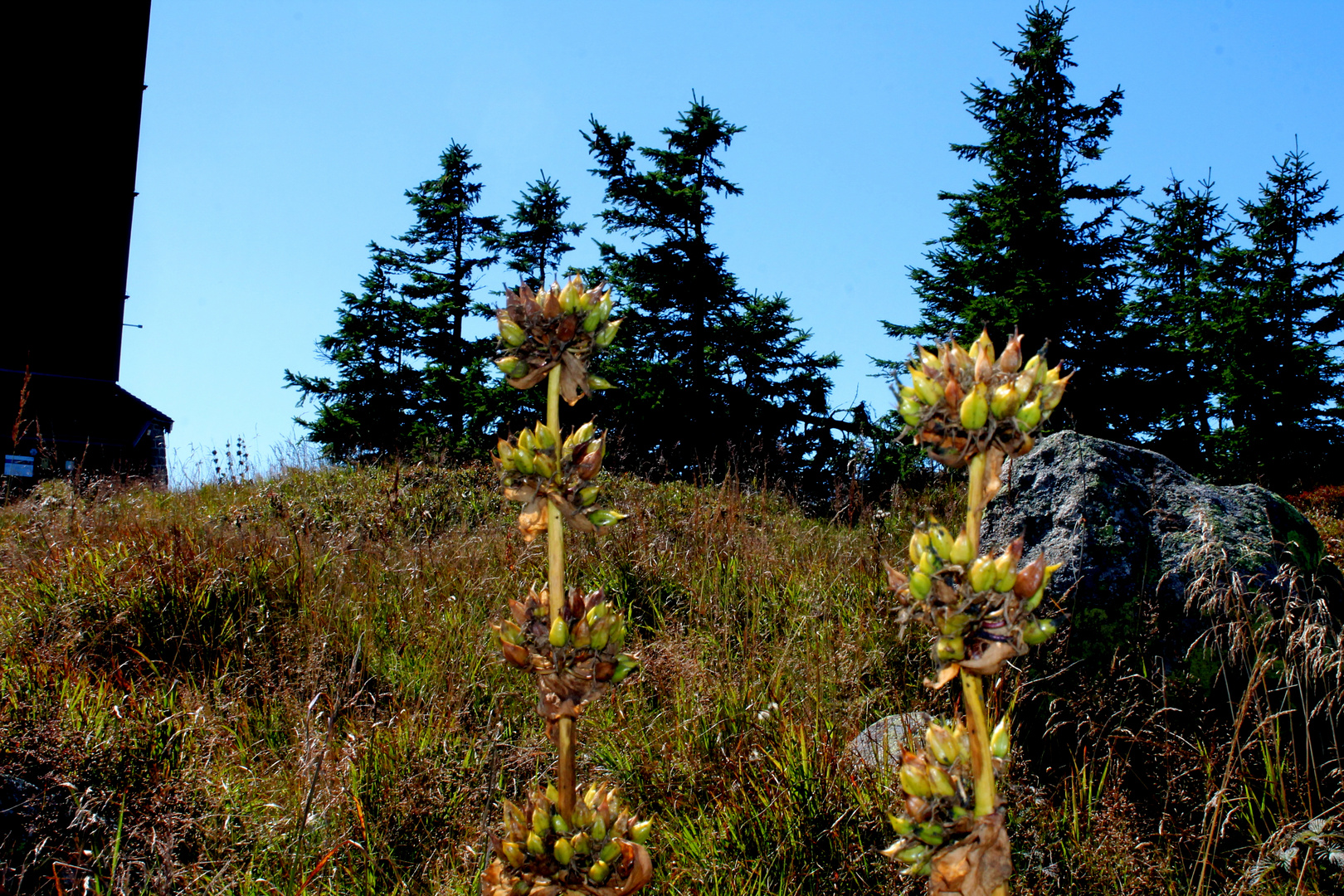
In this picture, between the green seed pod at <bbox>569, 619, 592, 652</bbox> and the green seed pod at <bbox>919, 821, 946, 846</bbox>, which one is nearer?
the green seed pod at <bbox>919, 821, 946, 846</bbox>

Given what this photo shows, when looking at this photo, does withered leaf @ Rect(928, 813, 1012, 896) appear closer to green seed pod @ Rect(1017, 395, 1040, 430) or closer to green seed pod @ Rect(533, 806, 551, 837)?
green seed pod @ Rect(1017, 395, 1040, 430)

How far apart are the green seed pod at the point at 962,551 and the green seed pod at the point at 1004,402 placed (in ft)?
0.46

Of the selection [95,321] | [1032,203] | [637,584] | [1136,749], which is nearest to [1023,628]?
[1136,749]

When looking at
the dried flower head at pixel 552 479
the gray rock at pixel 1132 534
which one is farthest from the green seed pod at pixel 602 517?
the gray rock at pixel 1132 534

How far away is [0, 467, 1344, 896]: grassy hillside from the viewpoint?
2623 millimetres

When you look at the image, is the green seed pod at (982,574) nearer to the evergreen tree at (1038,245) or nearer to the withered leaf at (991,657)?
A: the withered leaf at (991,657)

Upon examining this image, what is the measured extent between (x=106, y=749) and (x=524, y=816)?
2.69 meters

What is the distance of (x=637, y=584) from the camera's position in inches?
201

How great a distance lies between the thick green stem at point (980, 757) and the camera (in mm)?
866

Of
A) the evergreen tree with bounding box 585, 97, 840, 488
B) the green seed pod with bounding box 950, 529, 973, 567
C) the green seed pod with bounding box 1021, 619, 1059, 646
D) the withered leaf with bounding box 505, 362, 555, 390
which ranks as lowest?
the green seed pod with bounding box 1021, 619, 1059, 646

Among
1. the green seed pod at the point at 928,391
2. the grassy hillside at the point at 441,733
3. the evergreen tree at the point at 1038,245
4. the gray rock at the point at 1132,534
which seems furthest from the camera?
the evergreen tree at the point at 1038,245

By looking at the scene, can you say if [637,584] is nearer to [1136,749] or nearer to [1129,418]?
[1136,749]

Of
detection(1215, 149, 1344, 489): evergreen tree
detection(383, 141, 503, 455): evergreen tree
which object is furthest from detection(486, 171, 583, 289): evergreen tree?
detection(1215, 149, 1344, 489): evergreen tree

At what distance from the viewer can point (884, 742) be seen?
Answer: 301 centimetres
